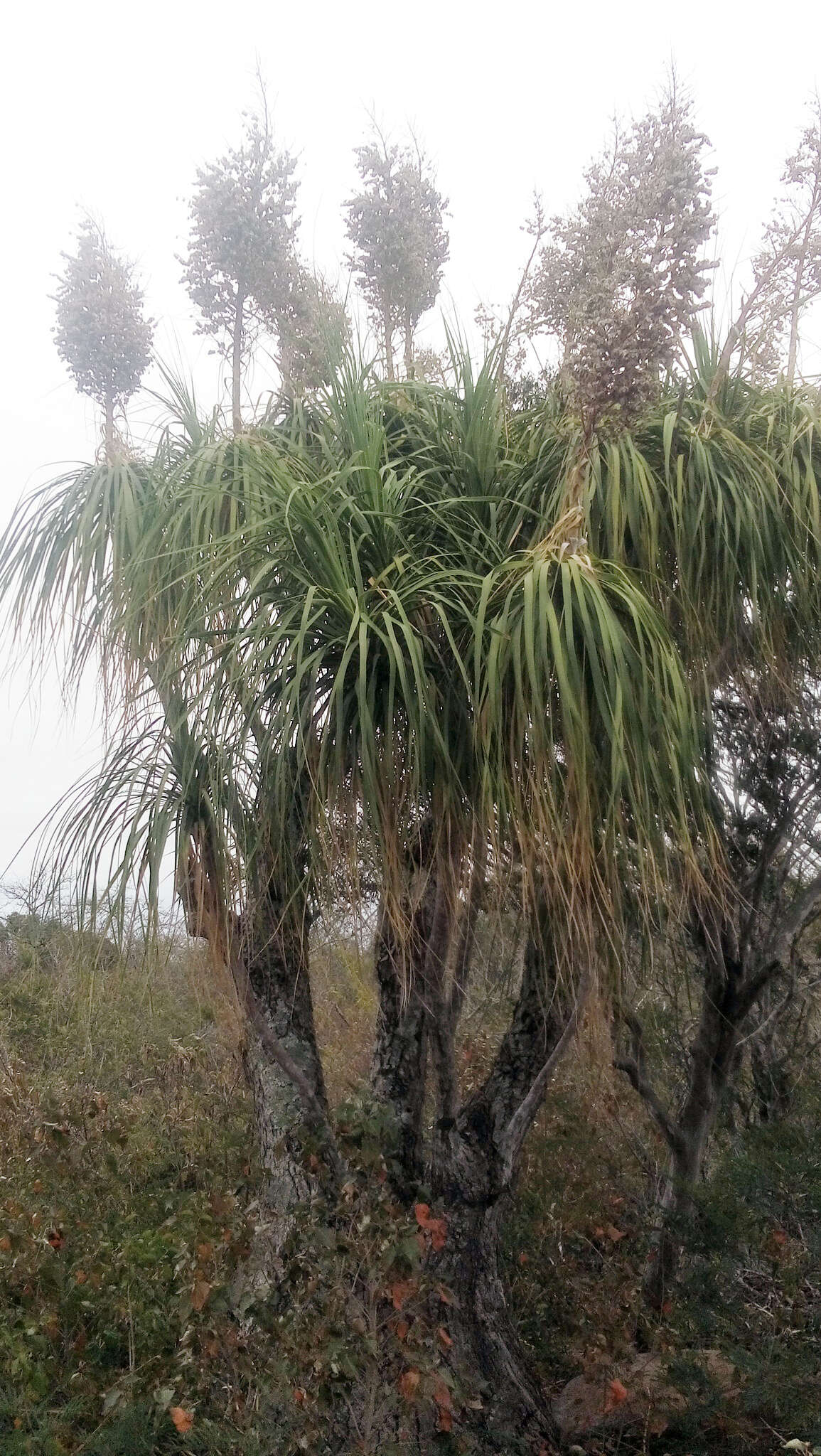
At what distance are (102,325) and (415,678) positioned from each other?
188 cm

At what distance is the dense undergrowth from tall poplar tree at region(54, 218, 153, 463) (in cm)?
167

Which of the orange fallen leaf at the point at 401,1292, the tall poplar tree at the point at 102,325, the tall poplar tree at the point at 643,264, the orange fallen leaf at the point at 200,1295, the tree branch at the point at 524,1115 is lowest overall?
the orange fallen leaf at the point at 200,1295

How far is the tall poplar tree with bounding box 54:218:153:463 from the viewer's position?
3.41 metres

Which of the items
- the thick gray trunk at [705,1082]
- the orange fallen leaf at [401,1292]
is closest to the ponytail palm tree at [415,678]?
the orange fallen leaf at [401,1292]

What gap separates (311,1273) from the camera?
8.50ft

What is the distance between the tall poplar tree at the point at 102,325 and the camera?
11.2 ft

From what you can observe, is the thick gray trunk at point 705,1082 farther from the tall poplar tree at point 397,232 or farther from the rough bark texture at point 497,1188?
the tall poplar tree at point 397,232

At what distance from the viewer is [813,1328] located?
2885 millimetres

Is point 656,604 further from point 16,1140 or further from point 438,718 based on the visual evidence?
point 16,1140

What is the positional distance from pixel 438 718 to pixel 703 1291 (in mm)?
1902

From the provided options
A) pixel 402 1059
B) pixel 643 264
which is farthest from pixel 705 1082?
pixel 643 264

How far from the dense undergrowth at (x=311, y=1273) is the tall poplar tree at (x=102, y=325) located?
1.67m

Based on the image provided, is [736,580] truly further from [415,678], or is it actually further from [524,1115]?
[524,1115]

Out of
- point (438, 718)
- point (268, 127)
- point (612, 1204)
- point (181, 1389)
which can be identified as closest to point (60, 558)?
point (438, 718)
